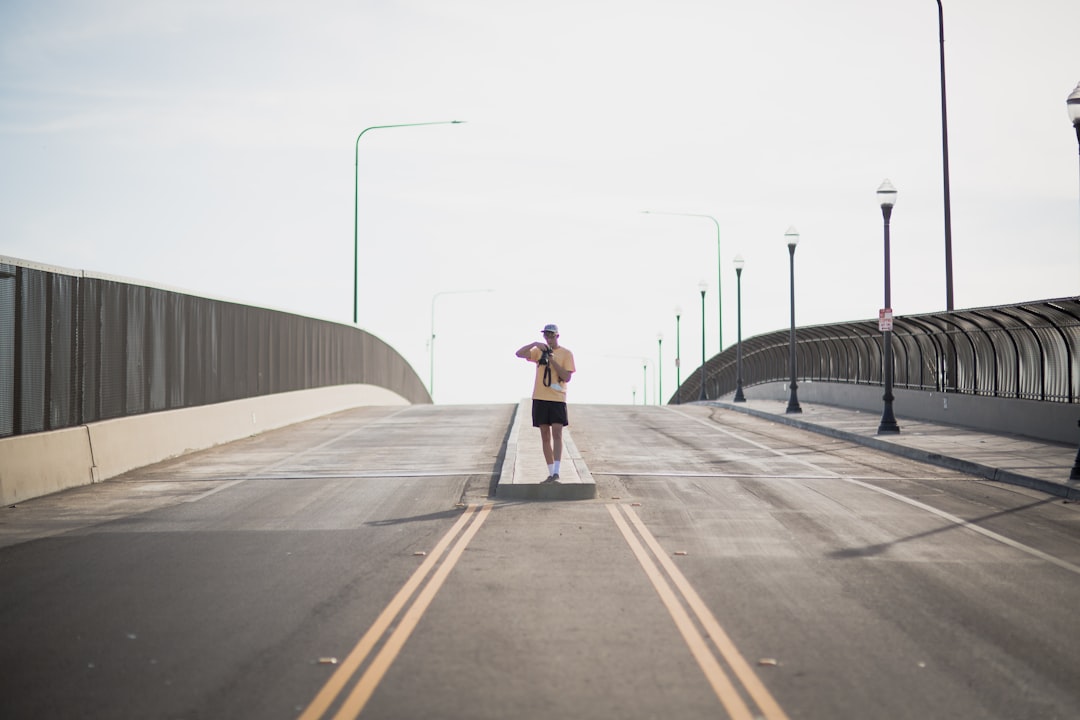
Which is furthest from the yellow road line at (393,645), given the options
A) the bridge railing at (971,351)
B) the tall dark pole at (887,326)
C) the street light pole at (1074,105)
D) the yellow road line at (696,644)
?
the tall dark pole at (887,326)

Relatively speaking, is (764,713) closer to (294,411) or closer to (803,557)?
(803,557)

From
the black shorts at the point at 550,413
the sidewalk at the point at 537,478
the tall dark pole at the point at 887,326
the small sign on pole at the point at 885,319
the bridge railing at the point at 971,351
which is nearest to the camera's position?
the sidewalk at the point at 537,478

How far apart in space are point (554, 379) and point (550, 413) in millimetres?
471

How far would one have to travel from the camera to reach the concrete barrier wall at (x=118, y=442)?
13.5m

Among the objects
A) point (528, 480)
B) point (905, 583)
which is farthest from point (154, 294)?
point (905, 583)

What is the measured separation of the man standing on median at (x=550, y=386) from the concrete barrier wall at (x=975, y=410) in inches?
446

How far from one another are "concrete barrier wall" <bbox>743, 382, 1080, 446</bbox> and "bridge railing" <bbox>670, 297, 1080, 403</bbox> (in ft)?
1.06

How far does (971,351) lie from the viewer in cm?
2538

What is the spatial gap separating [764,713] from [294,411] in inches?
919

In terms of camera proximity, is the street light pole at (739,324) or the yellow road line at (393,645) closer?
the yellow road line at (393,645)

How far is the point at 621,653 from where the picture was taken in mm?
6496

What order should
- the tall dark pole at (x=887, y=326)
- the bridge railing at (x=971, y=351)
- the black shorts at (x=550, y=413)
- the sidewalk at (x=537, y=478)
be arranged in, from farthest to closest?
the tall dark pole at (x=887, y=326) < the bridge railing at (x=971, y=351) < the black shorts at (x=550, y=413) < the sidewalk at (x=537, y=478)

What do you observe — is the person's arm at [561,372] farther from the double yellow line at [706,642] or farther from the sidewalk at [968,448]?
the sidewalk at [968,448]

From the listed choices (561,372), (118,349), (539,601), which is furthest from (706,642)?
(118,349)
